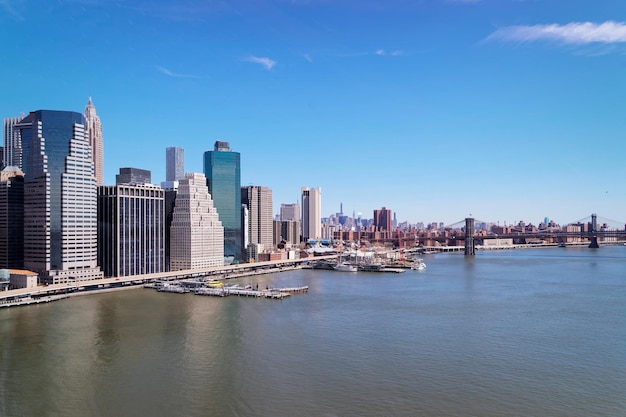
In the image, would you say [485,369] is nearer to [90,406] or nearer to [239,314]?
[90,406]

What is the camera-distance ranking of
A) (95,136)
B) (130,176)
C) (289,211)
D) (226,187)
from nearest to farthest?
(130,176) → (226,187) → (95,136) → (289,211)

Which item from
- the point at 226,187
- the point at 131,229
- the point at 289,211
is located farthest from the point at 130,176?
the point at 289,211

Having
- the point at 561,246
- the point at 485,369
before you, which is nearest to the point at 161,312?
the point at 485,369

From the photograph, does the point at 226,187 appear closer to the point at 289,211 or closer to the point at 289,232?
the point at 289,232

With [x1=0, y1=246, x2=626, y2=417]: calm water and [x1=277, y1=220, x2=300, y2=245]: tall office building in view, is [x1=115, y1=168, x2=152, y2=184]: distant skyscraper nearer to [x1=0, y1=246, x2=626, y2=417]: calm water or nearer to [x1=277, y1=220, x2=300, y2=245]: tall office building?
[x1=0, y1=246, x2=626, y2=417]: calm water

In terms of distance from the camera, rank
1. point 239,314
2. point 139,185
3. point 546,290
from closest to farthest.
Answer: point 239,314, point 546,290, point 139,185

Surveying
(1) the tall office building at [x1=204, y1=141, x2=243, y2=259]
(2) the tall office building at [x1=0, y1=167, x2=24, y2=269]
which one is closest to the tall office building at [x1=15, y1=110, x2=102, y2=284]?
(2) the tall office building at [x1=0, y1=167, x2=24, y2=269]
